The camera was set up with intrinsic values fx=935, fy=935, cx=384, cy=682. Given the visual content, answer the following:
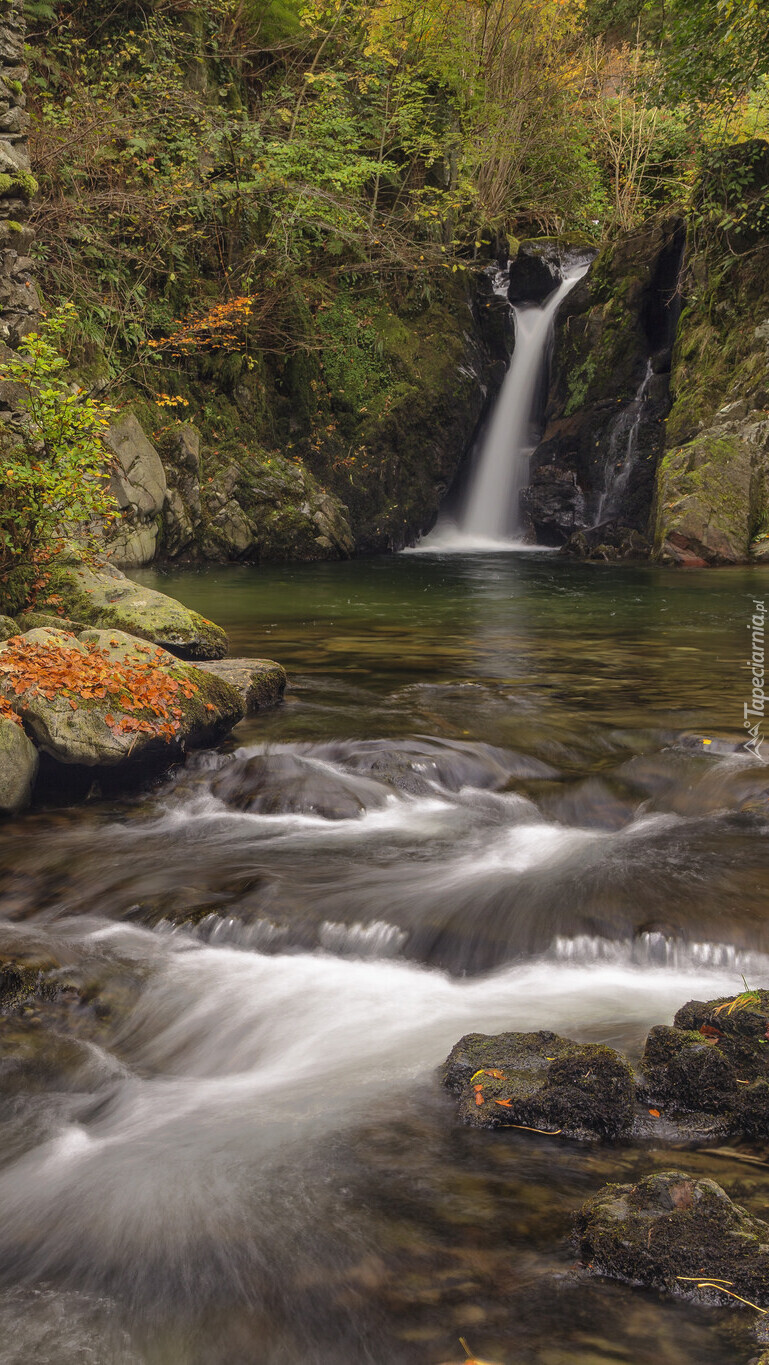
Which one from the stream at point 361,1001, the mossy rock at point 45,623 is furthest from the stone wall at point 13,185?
the stream at point 361,1001

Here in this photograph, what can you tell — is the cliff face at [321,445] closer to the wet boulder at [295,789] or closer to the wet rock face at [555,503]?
the wet rock face at [555,503]

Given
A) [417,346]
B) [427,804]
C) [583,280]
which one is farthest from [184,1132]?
[583,280]

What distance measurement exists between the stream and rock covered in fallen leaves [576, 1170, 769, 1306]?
58 mm

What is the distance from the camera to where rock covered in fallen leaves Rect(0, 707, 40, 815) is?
546 centimetres

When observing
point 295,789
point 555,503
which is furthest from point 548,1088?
point 555,503

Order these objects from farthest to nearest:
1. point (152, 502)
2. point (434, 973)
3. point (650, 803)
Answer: point (152, 502)
point (650, 803)
point (434, 973)

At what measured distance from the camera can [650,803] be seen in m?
5.91

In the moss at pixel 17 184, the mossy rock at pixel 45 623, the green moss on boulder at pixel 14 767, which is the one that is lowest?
the green moss on boulder at pixel 14 767

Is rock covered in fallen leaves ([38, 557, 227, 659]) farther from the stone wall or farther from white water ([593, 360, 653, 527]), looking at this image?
white water ([593, 360, 653, 527])

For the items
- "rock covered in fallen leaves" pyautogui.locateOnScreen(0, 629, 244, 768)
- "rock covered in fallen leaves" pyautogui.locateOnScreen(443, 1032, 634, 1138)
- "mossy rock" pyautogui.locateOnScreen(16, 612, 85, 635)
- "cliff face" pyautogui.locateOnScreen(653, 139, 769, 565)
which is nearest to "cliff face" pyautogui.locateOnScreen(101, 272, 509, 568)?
"cliff face" pyautogui.locateOnScreen(653, 139, 769, 565)

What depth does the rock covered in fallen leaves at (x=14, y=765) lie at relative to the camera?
5.46 m

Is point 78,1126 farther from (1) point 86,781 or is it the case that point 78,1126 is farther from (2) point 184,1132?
(1) point 86,781

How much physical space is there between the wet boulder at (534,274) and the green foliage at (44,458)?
1806 cm

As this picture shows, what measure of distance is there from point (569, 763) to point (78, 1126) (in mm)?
4170
